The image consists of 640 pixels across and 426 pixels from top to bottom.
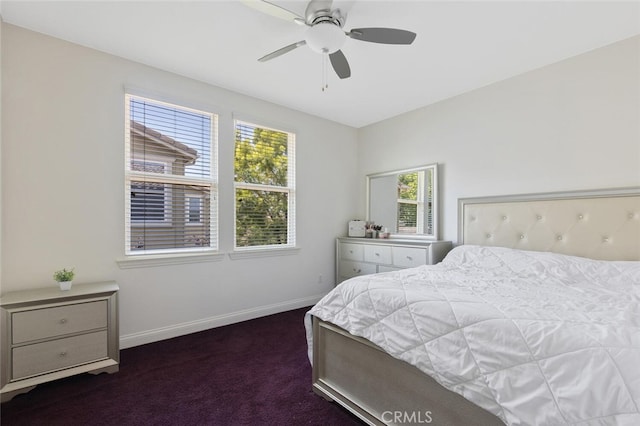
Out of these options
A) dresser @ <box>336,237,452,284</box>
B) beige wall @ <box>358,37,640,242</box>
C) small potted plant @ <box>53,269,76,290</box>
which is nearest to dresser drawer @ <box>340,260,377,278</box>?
dresser @ <box>336,237,452,284</box>

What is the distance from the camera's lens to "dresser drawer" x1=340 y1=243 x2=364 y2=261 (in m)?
3.80

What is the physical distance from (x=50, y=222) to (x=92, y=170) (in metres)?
0.50

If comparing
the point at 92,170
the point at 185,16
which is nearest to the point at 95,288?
the point at 92,170

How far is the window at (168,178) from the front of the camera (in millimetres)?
2676

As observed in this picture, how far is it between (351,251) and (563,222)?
88.0 inches

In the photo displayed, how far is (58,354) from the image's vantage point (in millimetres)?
2010

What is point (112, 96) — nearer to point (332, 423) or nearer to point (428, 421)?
point (332, 423)

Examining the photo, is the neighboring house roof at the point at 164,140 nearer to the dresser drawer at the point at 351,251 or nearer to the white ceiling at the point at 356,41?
the white ceiling at the point at 356,41

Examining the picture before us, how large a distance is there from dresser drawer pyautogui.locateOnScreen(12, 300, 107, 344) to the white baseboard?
1.80 feet

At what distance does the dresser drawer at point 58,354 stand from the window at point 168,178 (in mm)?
775

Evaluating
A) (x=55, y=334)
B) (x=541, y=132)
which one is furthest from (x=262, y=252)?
(x=541, y=132)

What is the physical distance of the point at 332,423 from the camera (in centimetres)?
166

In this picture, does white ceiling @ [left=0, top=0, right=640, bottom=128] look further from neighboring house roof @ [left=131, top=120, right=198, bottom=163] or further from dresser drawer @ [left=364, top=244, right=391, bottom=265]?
dresser drawer @ [left=364, top=244, right=391, bottom=265]

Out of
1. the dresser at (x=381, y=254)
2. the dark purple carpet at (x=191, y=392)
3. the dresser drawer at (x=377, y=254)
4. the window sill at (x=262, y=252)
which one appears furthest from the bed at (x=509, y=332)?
the window sill at (x=262, y=252)
